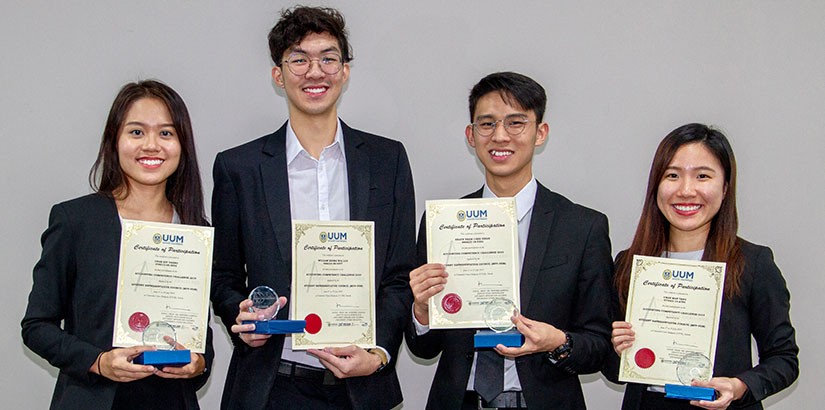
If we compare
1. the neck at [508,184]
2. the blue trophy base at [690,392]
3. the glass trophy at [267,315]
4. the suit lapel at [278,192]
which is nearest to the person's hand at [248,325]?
the glass trophy at [267,315]

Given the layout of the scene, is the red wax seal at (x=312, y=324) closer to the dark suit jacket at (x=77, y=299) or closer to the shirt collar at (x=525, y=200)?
the dark suit jacket at (x=77, y=299)

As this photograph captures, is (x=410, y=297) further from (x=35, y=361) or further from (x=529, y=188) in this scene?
(x=35, y=361)

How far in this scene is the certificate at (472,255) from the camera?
3.02m

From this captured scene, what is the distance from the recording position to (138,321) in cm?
289

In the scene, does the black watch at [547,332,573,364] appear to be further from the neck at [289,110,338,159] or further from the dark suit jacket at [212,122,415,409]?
the neck at [289,110,338,159]

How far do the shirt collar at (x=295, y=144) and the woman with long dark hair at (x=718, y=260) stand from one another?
1.18 m

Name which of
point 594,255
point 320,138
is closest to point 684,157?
point 594,255

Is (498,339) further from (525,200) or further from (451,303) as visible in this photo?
(525,200)

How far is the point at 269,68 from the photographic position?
4.46m

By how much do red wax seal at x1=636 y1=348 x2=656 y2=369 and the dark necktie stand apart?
1.58 feet

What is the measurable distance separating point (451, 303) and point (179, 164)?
1124 mm

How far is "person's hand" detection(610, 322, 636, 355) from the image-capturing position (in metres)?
3.04

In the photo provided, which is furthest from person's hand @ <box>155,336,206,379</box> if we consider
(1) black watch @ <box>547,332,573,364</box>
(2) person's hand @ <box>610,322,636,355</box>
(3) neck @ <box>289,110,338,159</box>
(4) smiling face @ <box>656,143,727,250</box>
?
(4) smiling face @ <box>656,143,727,250</box>

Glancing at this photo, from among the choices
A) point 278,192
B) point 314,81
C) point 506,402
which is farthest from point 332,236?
point 506,402
